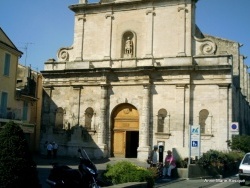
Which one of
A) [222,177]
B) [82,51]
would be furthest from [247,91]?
[222,177]

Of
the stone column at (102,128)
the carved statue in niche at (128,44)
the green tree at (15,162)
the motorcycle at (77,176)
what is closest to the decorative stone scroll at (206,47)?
the carved statue in niche at (128,44)

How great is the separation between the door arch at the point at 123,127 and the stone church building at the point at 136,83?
0.27ft

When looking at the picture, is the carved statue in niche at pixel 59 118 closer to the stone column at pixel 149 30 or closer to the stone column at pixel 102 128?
the stone column at pixel 102 128

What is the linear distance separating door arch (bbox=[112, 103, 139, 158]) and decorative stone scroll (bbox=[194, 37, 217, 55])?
7281 millimetres

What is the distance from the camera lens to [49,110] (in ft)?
105

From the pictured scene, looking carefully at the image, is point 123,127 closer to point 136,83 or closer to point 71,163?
point 136,83

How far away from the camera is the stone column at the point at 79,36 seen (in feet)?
104

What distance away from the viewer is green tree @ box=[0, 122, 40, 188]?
790cm

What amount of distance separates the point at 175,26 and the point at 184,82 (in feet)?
16.1

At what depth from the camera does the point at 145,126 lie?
2780 centimetres

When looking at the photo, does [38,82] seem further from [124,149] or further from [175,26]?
[175,26]

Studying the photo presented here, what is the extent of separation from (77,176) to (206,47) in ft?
66.2

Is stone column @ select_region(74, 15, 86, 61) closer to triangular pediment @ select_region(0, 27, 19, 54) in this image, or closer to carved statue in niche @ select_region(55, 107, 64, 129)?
carved statue in niche @ select_region(55, 107, 64, 129)

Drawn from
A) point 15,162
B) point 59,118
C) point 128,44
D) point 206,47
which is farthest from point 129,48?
point 15,162
